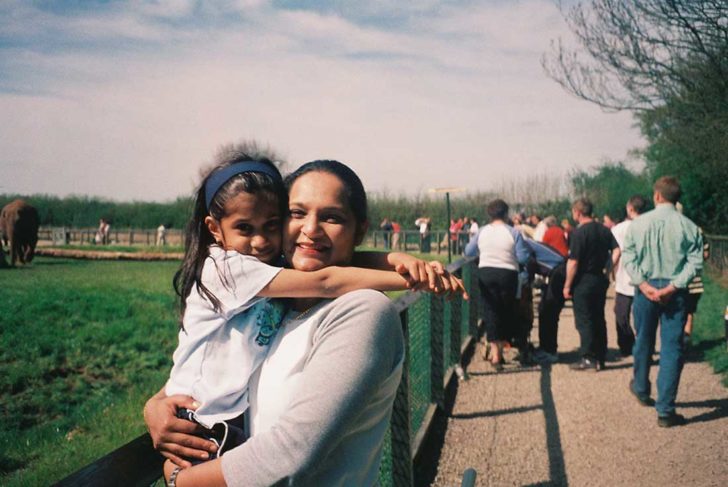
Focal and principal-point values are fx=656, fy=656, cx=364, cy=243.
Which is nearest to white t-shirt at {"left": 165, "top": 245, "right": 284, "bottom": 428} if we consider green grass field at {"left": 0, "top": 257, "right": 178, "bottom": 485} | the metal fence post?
green grass field at {"left": 0, "top": 257, "right": 178, "bottom": 485}

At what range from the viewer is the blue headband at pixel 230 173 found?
6.46 ft

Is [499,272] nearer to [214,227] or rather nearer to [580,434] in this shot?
[580,434]

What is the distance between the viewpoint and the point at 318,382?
1.33 metres

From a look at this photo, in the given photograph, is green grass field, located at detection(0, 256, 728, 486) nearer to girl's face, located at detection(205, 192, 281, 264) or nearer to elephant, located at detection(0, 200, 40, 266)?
girl's face, located at detection(205, 192, 281, 264)

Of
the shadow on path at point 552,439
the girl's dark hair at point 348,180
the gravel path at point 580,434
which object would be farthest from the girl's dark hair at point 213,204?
the shadow on path at point 552,439

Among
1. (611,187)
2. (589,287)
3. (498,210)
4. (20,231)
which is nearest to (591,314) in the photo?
(589,287)

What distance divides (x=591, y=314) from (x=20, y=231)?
24.5 m

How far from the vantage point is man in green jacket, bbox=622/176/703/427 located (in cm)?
588

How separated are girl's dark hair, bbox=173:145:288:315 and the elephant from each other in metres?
26.4

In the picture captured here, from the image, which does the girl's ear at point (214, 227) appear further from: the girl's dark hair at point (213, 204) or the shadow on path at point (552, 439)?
the shadow on path at point (552, 439)

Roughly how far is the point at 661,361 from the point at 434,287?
5.03 m

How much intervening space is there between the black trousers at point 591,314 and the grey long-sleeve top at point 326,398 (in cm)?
707

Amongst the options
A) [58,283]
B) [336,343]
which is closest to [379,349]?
[336,343]

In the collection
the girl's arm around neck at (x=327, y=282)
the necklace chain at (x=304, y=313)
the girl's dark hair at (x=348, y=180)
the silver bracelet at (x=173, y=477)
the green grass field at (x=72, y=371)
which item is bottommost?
the green grass field at (x=72, y=371)
